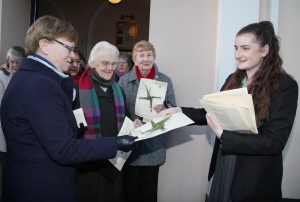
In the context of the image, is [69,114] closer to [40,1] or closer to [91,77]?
[91,77]

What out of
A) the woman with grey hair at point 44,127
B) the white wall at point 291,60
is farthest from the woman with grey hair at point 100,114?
the white wall at point 291,60

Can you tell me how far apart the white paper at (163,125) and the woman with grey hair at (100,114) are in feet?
1.18

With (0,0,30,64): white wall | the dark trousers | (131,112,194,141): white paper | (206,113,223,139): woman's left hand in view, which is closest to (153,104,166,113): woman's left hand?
(131,112,194,141): white paper

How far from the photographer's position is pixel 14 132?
4.66ft

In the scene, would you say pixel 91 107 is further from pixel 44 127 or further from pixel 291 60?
pixel 291 60

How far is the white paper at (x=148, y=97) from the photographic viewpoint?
2.59 meters

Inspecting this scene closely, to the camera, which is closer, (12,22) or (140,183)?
(140,183)

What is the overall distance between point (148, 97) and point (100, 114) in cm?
50

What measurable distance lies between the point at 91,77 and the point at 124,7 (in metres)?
6.18

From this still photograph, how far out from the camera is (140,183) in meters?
2.87

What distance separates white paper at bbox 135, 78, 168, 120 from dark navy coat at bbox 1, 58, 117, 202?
1055 millimetres

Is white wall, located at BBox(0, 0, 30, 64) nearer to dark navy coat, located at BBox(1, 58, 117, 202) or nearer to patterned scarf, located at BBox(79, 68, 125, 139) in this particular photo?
patterned scarf, located at BBox(79, 68, 125, 139)

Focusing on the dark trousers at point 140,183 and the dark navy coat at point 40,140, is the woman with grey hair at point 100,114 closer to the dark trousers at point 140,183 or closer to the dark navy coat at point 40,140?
the dark trousers at point 140,183

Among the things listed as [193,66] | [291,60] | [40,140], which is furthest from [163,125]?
[291,60]
